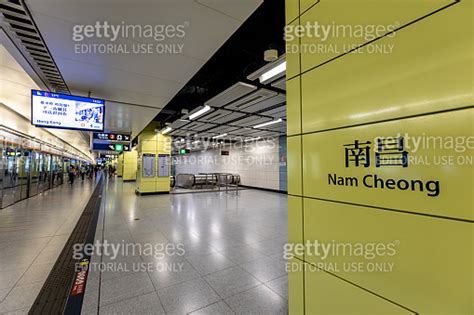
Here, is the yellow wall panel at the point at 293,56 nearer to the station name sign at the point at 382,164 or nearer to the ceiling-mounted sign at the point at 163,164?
the station name sign at the point at 382,164

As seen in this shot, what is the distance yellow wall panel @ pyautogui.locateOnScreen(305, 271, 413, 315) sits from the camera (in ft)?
4.13

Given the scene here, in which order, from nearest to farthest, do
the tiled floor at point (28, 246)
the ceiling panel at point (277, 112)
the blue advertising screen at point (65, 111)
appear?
the tiled floor at point (28, 246), the blue advertising screen at point (65, 111), the ceiling panel at point (277, 112)

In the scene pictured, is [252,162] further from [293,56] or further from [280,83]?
[293,56]

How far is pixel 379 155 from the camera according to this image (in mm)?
1279

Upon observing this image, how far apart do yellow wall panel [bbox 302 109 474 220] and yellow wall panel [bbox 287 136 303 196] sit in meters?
0.22

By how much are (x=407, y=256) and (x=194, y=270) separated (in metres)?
2.53

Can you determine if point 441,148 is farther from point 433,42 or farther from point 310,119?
point 310,119

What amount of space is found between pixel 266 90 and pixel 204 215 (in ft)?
12.2

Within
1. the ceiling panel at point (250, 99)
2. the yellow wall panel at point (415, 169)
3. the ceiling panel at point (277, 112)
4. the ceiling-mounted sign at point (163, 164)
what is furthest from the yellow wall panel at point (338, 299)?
the ceiling-mounted sign at point (163, 164)

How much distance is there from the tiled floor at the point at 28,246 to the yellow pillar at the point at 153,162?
3007 millimetres

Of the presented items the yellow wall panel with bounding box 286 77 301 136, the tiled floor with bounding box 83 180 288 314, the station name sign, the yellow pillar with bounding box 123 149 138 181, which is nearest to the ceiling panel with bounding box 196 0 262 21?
the yellow wall panel with bounding box 286 77 301 136

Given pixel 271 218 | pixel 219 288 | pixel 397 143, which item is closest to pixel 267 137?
pixel 271 218

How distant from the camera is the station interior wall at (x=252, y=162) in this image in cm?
1192

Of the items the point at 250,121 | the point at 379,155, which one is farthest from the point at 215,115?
the point at 379,155
